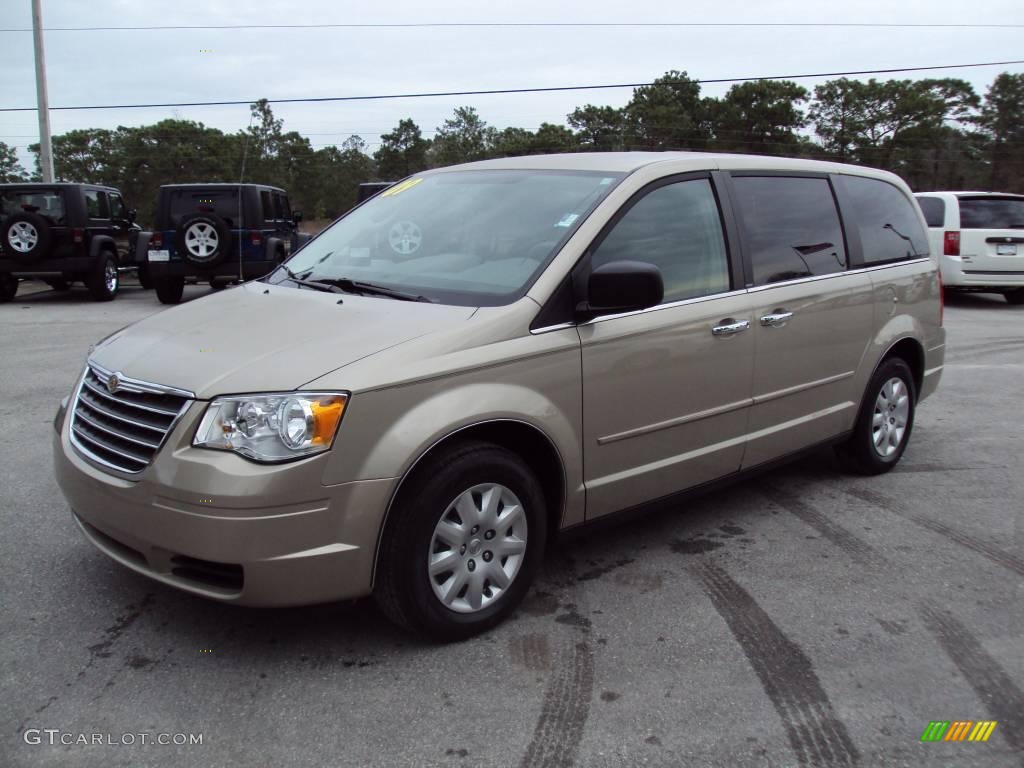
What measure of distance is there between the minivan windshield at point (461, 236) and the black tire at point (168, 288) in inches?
439

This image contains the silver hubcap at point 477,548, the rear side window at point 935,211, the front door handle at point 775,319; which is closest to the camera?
the silver hubcap at point 477,548

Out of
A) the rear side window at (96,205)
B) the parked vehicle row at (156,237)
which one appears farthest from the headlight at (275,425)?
the rear side window at (96,205)

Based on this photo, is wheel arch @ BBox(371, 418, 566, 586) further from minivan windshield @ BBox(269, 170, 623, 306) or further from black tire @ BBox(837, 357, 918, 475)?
black tire @ BBox(837, 357, 918, 475)

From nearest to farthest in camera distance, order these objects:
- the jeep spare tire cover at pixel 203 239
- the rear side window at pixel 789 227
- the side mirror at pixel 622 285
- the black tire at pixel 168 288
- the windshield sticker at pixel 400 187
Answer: the side mirror at pixel 622 285 → the rear side window at pixel 789 227 → the windshield sticker at pixel 400 187 → the jeep spare tire cover at pixel 203 239 → the black tire at pixel 168 288

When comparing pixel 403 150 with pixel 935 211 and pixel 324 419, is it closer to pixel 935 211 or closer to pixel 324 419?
pixel 935 211

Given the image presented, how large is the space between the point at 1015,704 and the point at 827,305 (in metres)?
2.21

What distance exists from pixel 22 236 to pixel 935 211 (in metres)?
14.5

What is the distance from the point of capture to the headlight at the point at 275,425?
279 cm

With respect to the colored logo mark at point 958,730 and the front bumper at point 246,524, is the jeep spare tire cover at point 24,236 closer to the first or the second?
the front bumper at point 246,524

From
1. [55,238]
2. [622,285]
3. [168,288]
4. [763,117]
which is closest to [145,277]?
[55,238]

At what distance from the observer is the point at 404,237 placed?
404 cm

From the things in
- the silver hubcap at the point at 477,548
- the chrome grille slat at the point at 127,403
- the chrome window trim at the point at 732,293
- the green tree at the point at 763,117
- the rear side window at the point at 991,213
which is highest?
the green tree at the point at 763,117

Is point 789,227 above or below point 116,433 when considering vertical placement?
above

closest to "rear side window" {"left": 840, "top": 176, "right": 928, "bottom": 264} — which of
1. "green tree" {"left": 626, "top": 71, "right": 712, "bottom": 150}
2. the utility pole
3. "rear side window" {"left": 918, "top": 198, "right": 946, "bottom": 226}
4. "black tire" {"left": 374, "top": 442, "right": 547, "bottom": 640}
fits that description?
"black tire" {"left": 374, "top": 442, "right": 547, "bottom": 640}
